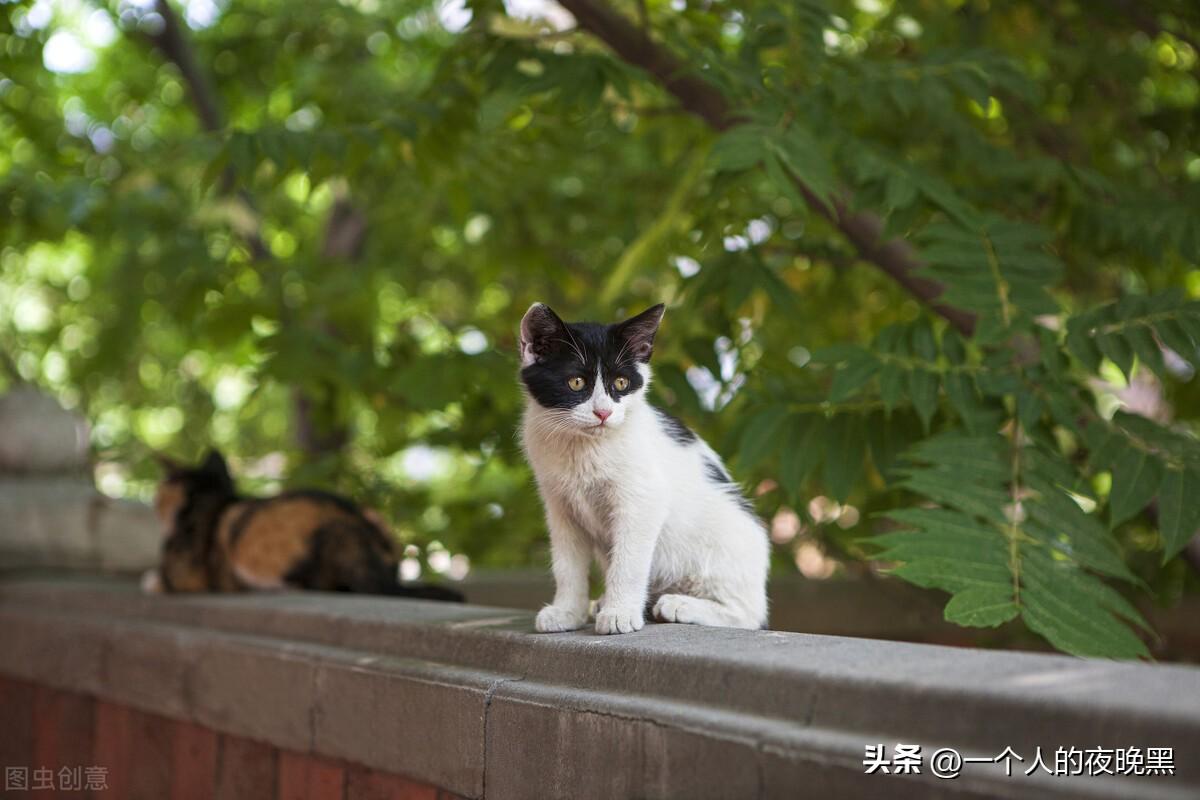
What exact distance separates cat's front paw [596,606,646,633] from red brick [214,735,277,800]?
126 cm

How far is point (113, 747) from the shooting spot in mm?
4047

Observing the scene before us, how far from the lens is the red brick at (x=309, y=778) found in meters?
3.03

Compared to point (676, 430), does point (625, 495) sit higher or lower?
lower

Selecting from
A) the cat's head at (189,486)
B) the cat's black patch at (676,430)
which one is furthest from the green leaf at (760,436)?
the cat's head at (189,486)

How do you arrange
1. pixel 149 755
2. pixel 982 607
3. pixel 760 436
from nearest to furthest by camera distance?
pixel 982 607, pixel 760 436, pixel 149 755

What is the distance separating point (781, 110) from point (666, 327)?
1299 mm

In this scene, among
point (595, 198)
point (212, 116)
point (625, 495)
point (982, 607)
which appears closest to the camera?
point (982, 607)

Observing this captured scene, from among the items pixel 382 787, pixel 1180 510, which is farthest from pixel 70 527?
pixel 1180 510

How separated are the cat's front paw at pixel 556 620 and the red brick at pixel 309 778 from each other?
2.48 ft

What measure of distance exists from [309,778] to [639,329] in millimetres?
1533

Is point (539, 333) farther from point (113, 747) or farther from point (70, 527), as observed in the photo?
point (70, 527)

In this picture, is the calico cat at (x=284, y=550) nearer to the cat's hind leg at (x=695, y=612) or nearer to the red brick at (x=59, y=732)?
the red brick at (x=59, y=732)

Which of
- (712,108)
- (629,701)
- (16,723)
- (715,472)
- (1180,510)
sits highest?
(712,108)

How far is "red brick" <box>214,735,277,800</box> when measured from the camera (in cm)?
330
